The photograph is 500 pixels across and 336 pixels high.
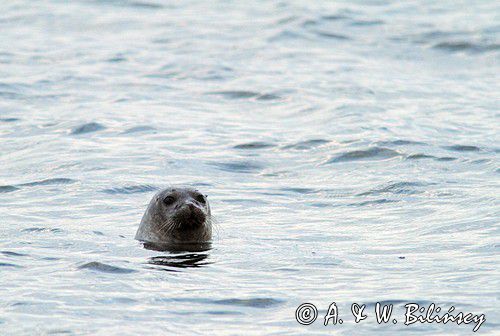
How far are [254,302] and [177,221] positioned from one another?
3.04 m

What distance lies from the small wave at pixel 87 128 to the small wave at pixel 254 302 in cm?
942

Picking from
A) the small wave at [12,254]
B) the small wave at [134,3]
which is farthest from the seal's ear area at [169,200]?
the small wave at [134,3]

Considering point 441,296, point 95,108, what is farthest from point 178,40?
point 441,296

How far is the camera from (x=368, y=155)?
1695 cm

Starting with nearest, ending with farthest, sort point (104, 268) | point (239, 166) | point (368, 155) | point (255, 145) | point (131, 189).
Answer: point (104, 268)
point (131, 189)
point (239, 166)
point (368, 155)
point (255, 145)

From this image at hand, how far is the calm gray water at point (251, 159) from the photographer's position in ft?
31.3

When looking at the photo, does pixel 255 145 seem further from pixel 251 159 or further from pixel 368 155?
pixel 368 155

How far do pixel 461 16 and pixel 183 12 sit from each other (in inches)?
264

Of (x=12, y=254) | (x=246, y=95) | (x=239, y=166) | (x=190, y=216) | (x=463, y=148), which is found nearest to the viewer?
(x=12, y=254)

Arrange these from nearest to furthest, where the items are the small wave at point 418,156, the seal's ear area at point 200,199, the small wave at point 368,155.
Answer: the seal's ear area at point 200,199 < the small wave at point 418,156 < the small wave at point 368,155

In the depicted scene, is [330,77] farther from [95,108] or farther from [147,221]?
[147,221]

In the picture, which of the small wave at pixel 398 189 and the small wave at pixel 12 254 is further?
the small wave at pixel 398 189

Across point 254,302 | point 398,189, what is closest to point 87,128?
point 398,189

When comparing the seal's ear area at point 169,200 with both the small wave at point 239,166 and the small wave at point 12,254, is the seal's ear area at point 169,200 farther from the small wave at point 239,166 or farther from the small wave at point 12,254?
the small wave at point 239,166
